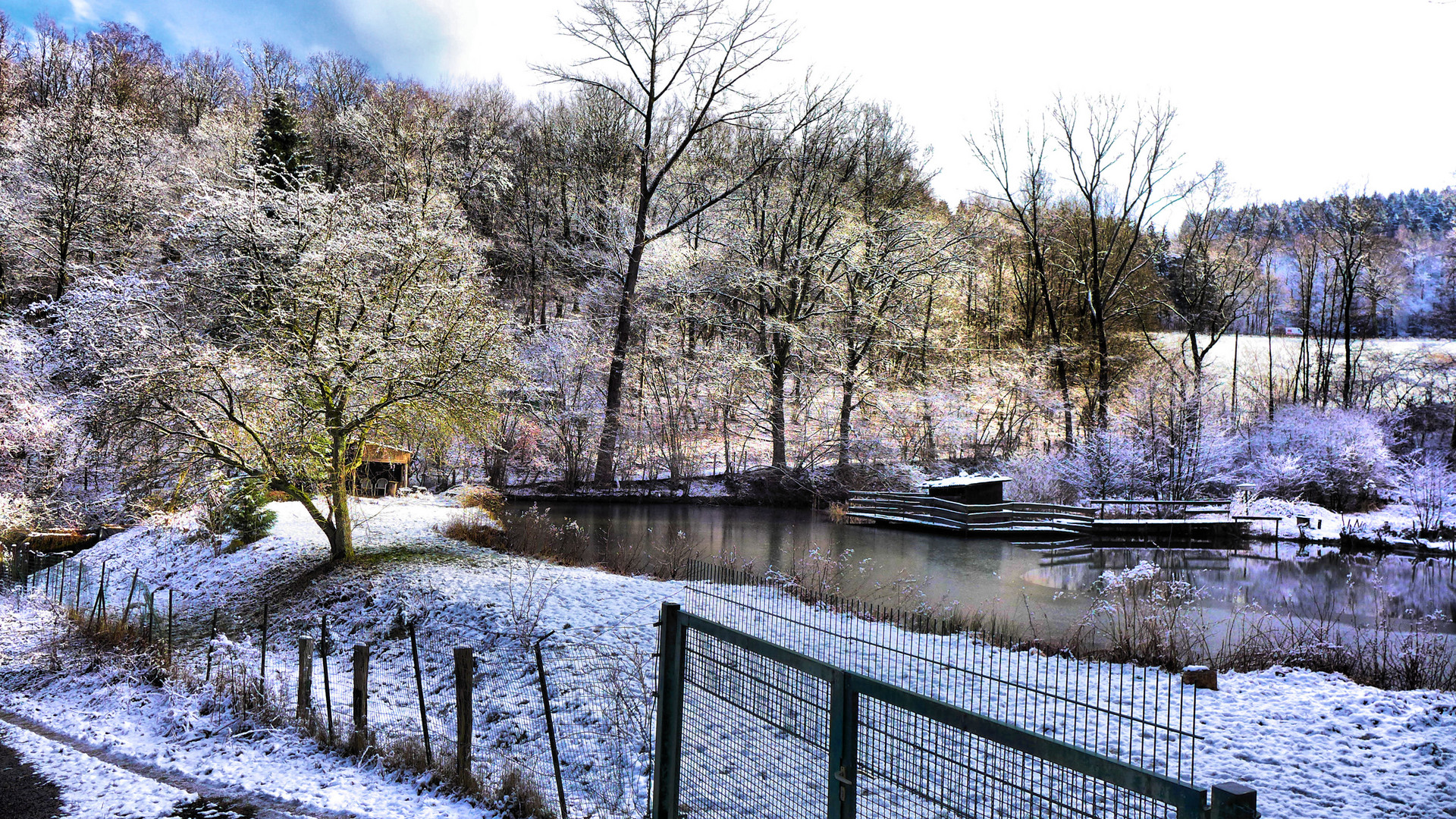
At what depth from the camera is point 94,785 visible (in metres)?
7.32

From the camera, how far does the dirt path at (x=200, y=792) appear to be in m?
6.89

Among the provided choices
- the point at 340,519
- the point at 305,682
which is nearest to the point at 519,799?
the point at 305,682

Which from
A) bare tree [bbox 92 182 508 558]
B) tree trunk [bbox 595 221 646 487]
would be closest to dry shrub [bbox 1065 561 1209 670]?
bare tree [bbox 92 182 508 558]

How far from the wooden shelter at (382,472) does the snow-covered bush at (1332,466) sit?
31.3 meters

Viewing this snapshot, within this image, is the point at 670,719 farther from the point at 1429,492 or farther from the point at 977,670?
the point at 1429,492

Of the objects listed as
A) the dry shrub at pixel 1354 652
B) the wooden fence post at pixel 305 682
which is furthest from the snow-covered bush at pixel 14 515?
the dry shrub at pixel 1354 652

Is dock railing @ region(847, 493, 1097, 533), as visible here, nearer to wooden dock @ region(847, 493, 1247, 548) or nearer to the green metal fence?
wooden dock @ region(847, 493, 1247, 548)

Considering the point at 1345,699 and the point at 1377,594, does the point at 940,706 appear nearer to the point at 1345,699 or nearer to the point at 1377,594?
the point at 1345,699

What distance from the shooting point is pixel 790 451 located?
33.4 meters

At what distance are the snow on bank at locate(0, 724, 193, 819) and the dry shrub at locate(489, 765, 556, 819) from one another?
279cm

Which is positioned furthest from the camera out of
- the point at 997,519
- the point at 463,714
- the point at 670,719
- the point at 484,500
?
the point at 997,519

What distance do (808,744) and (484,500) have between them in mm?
21874

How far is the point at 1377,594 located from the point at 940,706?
18858 mm

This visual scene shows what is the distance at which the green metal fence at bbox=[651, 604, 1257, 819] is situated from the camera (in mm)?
3176
